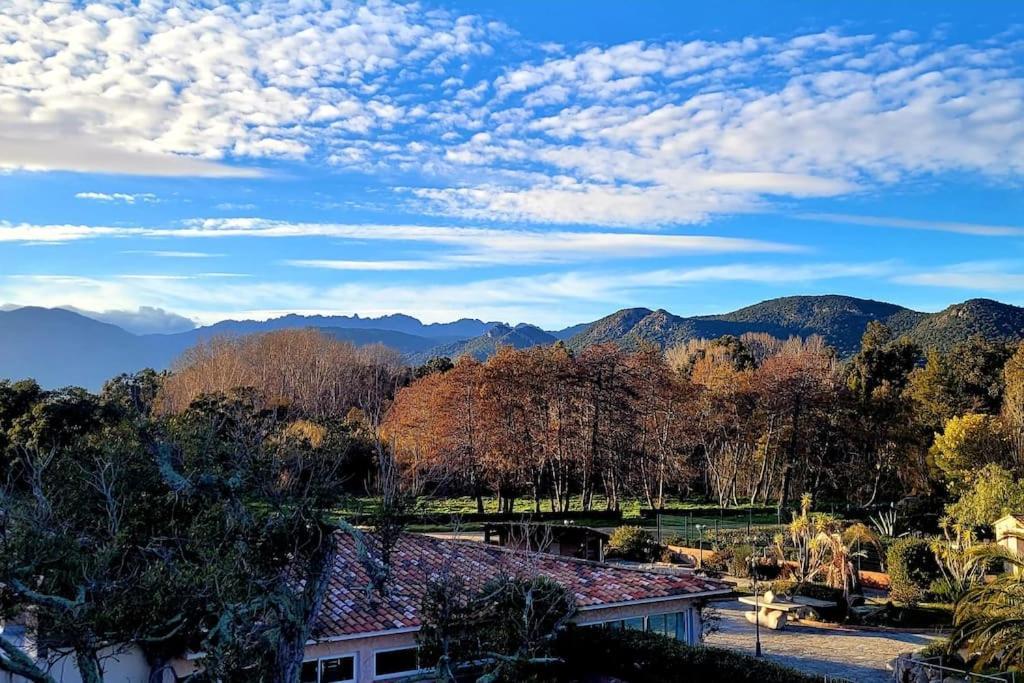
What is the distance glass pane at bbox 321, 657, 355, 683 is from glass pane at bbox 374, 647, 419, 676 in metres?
0.37

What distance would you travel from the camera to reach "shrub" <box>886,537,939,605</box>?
2402 centimetres

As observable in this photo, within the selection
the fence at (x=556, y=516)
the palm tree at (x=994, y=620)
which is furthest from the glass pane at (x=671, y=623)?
the fence at (x=556, y=516)

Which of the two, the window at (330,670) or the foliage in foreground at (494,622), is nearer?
the foliage in foreground at (494,622)

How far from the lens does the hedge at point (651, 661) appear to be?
500 inches

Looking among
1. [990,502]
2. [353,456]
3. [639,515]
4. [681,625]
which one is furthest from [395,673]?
[353,456]

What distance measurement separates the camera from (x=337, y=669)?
1277cm

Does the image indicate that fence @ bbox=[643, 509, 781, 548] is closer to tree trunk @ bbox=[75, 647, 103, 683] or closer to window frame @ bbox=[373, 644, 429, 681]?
window frame @ bbox=[373, 644, 429, 681]

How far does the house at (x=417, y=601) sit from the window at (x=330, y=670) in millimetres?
14

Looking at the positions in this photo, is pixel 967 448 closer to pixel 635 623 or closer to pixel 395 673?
pixel 635 623

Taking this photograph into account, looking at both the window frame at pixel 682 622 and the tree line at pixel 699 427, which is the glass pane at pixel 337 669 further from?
the tree line at pixel 699 427

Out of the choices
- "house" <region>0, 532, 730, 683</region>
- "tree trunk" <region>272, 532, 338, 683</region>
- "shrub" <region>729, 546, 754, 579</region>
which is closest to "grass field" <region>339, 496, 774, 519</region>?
"shrub" <region>729, 546, 754, 579</region>

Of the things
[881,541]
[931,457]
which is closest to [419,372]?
[931,457]

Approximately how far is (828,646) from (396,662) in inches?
446

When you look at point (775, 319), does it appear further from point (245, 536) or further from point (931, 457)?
point (245, 536)
